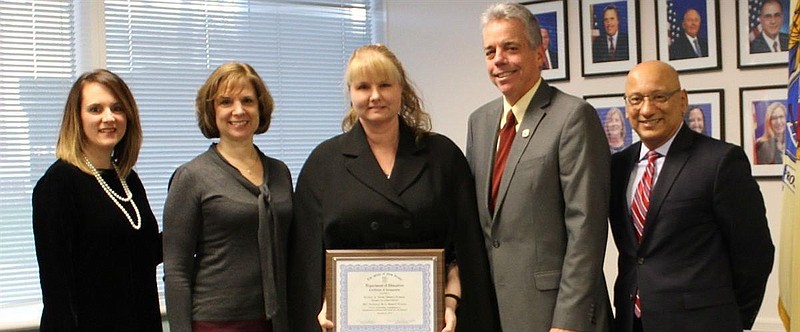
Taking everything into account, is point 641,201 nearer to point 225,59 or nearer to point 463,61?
point 463,61

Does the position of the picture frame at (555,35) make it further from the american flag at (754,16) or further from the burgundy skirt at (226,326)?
the burgundy skirt at (226,326)

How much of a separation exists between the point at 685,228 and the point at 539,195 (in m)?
0.45

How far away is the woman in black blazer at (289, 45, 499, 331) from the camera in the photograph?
8.54ft

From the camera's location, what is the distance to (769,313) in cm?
396

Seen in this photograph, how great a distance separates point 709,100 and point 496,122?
1.77 m

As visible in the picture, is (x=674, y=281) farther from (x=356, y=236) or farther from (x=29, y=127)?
(x=29, y=127)

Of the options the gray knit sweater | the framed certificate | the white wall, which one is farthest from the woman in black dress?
the white wall

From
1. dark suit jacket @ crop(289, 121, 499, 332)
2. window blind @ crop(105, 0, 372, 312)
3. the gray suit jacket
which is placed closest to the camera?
the gray suit jacket

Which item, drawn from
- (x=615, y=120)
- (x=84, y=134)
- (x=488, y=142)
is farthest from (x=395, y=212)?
(x=615, y=120)

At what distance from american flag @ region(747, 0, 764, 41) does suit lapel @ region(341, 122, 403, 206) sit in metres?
2.15

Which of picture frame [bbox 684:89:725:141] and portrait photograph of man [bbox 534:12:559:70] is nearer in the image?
picture frame [bbox 684:89:725:141]

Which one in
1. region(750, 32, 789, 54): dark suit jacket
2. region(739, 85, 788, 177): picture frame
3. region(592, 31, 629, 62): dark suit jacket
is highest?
region(592, 31, 629, 62): dark suit jacket

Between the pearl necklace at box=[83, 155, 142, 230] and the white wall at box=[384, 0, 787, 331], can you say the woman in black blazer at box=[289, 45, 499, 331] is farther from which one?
the white wall at box=[384, 0, 787, 331]

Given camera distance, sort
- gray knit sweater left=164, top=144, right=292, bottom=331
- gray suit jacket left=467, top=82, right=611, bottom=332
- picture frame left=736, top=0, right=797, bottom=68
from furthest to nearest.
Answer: picture frame left=736, top=0, right=797, bottom=68
gray knit sweater left=164, top=144, right=292, bottom=331
gray suit jacket left=467, top=82, right=611, bottom=332
